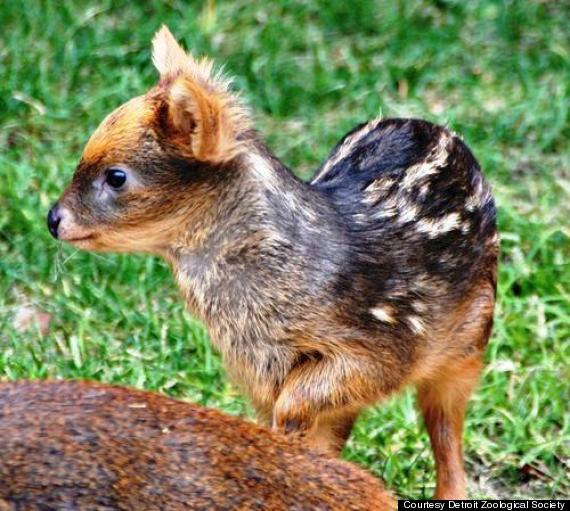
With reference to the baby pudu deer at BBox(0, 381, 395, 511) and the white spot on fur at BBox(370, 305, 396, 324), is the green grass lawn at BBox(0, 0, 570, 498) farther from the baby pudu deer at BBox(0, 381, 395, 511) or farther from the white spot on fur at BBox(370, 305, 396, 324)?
the baby pudu deer at BBox(0, 381, 395, 511)

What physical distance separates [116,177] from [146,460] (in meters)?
1.42

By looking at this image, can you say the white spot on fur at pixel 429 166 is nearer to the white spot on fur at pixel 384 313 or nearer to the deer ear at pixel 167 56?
the white spot on fur at pixel 384 313

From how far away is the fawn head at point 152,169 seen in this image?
416 cm

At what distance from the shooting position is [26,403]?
301 centimetres

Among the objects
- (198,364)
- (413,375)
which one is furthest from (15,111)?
(413,375)

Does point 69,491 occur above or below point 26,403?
below

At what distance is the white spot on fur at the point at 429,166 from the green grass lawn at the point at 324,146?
1.10 metres

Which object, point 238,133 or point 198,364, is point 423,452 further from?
point 238,133

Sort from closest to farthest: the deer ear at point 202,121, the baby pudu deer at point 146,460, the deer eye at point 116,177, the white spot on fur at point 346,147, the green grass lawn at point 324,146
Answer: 1. the baby pudu deer at point 146,460
2. the deer ear at point 202,121
3. the deer eye at point 116,177
4. the white spot on fur at point 346,147
5. the green grass lawn at point 324,146

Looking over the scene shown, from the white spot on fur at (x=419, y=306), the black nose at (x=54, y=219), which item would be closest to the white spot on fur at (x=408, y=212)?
the white spot on fur at (x=419, y=306)

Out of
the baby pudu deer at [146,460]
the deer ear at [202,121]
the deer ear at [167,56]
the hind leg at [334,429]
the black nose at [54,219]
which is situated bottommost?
the baby pudu deer at [146,460]

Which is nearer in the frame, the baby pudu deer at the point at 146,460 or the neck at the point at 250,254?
the baby pudu deer at the point at 146,460

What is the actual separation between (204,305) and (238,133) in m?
0.53

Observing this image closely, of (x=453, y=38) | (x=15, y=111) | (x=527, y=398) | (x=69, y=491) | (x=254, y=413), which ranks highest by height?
(x=453, y=38)
